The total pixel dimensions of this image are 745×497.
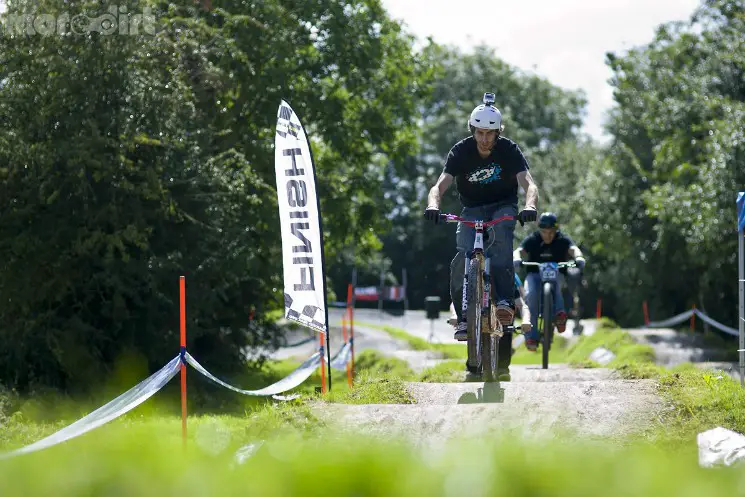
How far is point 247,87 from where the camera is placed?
2952cm

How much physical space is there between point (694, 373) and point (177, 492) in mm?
8049

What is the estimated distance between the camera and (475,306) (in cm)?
983

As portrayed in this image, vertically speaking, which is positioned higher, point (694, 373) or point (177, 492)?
point (177, 492)

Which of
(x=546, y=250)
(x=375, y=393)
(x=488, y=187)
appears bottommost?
(x=375, y=393)

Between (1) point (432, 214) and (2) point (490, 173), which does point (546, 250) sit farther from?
(1) point (432, 214)

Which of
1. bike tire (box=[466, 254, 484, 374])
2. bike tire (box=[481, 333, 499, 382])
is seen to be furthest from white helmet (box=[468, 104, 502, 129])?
bike tire (box=[481, 333, 499, 382])

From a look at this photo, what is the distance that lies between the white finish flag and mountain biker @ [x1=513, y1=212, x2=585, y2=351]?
9.25 feet

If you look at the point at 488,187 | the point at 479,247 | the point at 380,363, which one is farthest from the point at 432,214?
the point at 380,363

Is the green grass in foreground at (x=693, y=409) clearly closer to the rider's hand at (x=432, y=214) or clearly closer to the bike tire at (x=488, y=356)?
the bike tire at (x=488, y=356)

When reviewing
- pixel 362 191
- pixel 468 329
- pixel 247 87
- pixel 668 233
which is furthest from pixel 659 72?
pixel 468 329

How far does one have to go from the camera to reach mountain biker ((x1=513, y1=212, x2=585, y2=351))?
14.5 m

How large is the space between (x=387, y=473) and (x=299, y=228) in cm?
1085

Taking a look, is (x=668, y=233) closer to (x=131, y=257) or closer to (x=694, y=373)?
(x=131, y=257)

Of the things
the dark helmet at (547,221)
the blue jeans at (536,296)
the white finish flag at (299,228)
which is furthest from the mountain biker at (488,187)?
the blue jeans at (536,296)
